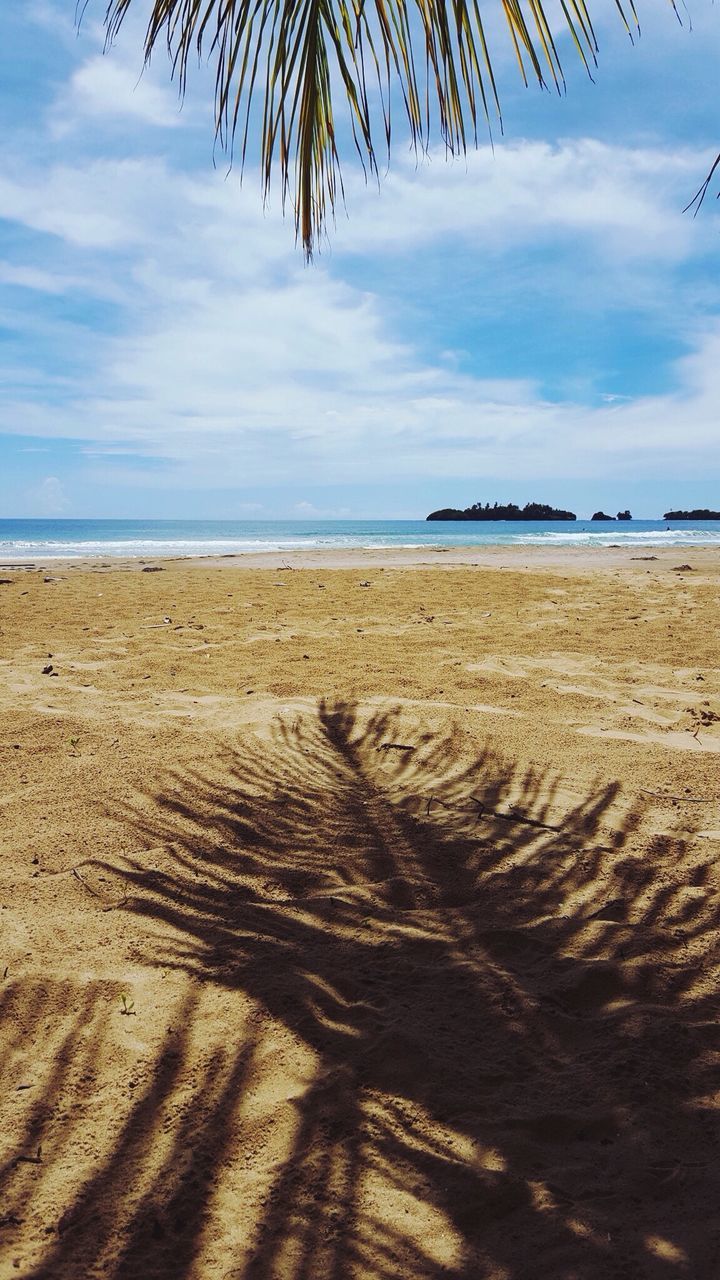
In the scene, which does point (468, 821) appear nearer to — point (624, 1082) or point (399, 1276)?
point (624, 1082)

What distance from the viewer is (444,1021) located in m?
1.54

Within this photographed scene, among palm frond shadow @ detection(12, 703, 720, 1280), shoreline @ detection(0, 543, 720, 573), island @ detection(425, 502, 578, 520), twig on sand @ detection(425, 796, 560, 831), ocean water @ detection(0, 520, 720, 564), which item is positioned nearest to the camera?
palm frond shadow @ detection(12, 703, 720, 1280)

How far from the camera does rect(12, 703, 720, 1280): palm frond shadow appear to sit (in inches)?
42.5

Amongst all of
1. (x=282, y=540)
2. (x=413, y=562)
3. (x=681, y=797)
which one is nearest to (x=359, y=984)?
(x=681, y=797)

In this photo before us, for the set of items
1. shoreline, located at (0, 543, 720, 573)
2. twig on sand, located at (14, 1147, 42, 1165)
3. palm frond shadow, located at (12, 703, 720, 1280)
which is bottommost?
twig on sand, located at (14, 1147, 42, 1165)

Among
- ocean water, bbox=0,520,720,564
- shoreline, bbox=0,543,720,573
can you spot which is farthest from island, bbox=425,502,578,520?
shoreline, bbox=0,543,720,573

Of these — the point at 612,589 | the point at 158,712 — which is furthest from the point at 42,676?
the point at 612,589

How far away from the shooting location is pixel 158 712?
3746 millimetres

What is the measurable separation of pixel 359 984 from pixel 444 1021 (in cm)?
23

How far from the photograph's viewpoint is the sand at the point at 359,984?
1.11 metres

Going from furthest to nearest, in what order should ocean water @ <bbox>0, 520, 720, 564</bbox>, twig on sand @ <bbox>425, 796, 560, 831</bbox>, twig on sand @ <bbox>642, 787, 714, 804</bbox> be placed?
ocean water @ <bbox>0, 520, 720, 564</bbox> < twig on sand @ <bbox>642, 787, 714, 804</bbox> < twig on sand @ <bbox>425, 796, 560, 831</bbox>

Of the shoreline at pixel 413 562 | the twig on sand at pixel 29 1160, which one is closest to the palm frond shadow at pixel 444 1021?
the twig on sand at pixel 29 1160

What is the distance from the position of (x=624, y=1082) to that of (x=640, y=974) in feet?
1.14

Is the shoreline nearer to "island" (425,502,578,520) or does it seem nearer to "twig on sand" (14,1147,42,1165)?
"twig on sand" (14,1147,42,1165)
